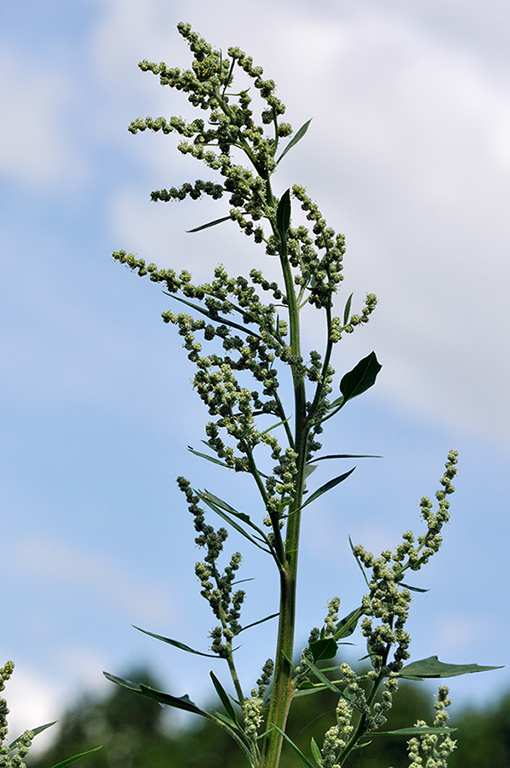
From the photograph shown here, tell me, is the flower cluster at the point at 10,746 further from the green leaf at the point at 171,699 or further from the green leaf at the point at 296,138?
the green leaf at the point at 296,138

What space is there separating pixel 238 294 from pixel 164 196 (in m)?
0.80

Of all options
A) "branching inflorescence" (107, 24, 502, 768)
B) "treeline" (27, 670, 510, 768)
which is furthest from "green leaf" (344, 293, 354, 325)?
"treeline" (27, 670, 510, 768)

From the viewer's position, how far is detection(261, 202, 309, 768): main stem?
436cm

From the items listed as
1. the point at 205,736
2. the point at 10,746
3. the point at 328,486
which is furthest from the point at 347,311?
the point at 205,736

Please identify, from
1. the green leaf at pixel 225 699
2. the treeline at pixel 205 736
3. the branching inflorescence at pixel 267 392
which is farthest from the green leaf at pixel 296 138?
the treeline at pixel 205 736

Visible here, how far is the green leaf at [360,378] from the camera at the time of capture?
4.46 meters

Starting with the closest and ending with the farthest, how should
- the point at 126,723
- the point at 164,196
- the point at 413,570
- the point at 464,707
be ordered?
the point at 413,570, the point at 164,196, the point at 464,707, the point at 126,723

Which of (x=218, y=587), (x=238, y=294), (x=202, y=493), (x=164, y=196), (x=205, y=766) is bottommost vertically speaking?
(x=205, y=766)

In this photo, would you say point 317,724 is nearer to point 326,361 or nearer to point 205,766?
point 205,766

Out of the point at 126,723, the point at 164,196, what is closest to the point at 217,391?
the point at 164,196

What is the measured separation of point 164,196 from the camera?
5.01 meters

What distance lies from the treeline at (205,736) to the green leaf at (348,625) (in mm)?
27425

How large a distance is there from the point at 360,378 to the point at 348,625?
4.61 feet

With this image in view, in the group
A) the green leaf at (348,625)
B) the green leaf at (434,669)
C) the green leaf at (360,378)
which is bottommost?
the green leaf at (434,669)
